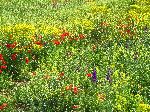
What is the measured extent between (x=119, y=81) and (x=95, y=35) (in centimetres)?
702

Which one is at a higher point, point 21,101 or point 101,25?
point 101,25

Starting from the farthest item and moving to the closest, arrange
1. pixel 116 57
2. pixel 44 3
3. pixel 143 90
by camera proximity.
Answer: pixel 44 3 < pixel 116 57 < pixel 143 90

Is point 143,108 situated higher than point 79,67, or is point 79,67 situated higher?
point 143,108

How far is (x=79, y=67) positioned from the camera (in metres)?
11.8

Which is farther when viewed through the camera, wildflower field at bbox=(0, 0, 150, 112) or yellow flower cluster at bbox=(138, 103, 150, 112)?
wildflower field at bbox=(0, 0, 150, 112)

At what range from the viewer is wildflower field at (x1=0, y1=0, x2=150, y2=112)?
9.27 m

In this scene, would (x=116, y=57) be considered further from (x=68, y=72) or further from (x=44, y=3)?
(x=44, y=3)

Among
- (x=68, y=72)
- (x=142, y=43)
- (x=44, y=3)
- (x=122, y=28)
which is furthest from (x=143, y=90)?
(x=44, y=3)

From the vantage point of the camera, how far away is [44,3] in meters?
29.5

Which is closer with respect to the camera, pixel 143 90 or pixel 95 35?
pixel 143 90

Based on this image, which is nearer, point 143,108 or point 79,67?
point 143,108

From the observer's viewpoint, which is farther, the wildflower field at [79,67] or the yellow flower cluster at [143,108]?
the wildflower field at [79,67]

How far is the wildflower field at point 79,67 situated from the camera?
927 centimetres

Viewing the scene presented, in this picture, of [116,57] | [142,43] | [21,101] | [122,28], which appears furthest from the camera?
[122,28]
